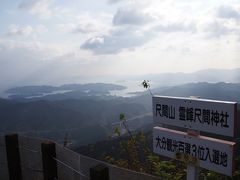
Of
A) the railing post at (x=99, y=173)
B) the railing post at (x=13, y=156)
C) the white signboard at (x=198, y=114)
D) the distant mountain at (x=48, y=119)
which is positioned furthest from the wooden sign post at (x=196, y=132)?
the distant mountain at (x=48, y=119)

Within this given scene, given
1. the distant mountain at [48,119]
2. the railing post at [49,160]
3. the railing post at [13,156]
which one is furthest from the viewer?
the distant mountain at [48,119]

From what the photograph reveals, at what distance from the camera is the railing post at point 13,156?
19.7 ft

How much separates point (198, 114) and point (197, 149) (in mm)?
535

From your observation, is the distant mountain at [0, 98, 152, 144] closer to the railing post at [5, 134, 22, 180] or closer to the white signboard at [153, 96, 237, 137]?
the railing post at [5, 134, 22, 180]

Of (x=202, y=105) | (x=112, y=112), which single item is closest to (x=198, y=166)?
(x=202, y=105)

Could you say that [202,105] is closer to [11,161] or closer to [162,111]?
[162,111]

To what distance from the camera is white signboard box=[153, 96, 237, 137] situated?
4387 mm

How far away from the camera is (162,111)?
547cm

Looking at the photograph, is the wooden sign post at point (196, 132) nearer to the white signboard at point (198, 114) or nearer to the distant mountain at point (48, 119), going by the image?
the white signboard at point (198, 114)

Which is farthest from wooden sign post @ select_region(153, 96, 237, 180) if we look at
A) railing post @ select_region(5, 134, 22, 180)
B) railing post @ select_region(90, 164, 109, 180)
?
railing post @ select_region(5, 134, 22, 180)

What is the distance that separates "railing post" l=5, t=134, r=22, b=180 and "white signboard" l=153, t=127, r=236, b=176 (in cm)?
261

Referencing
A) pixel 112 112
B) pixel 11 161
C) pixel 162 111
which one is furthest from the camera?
pixel 112 112

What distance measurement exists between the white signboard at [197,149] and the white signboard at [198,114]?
16 centimetres

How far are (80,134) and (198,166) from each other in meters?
135
